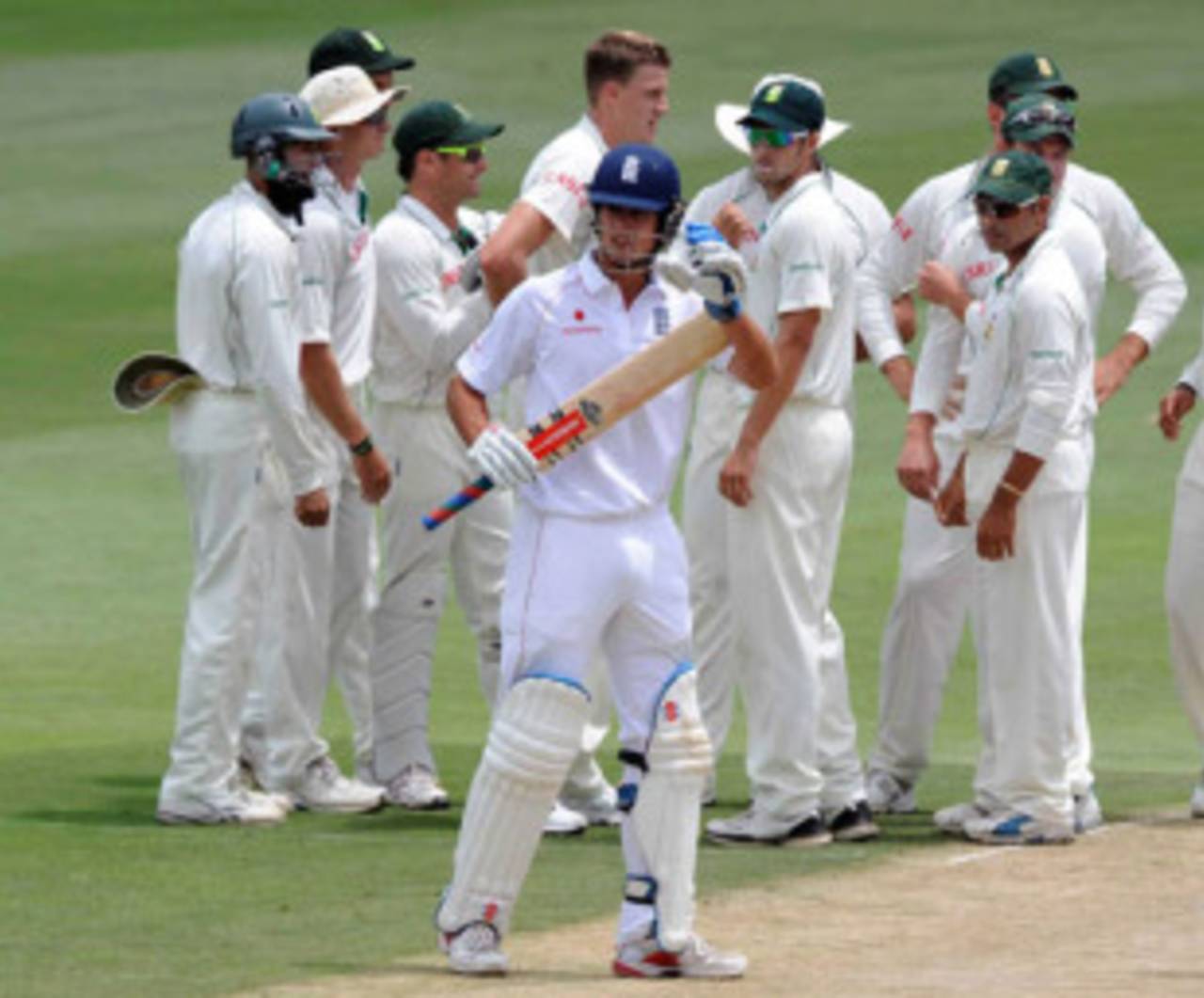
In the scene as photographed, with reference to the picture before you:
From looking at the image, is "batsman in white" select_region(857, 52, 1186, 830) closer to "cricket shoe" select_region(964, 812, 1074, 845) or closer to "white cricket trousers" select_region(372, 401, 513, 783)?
"cricket shoe" select_region(964, 812, 1074, 845)

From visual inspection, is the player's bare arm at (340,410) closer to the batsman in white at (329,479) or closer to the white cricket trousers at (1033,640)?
the batsman in white at (329,479)

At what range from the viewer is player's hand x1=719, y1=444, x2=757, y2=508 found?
10555 mm

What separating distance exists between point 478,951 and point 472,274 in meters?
2.90

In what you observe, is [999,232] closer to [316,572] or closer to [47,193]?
[316,572]

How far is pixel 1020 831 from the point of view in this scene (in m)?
10.6

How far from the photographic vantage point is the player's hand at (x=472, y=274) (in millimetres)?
10836

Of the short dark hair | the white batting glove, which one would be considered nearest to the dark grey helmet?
the short dark hair

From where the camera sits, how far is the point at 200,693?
10.9 m

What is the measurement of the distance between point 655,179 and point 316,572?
9.30ft

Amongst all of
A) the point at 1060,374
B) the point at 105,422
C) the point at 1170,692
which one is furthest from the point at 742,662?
the point at 105,422

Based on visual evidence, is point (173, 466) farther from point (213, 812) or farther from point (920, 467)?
point (920, 467)

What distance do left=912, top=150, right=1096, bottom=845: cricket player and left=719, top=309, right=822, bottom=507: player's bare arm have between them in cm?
50

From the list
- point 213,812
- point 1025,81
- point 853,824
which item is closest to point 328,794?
point 213,812

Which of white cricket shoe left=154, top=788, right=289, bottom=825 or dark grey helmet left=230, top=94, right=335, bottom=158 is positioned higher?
dark grey helmet left=230, top=94, right=335, bottom=158
